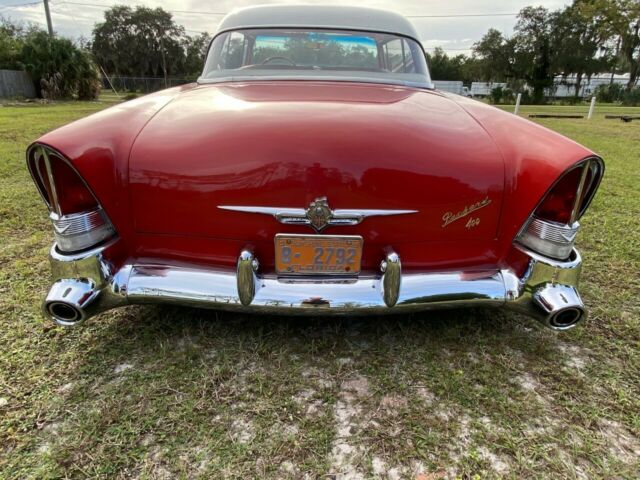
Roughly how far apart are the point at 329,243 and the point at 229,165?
19.0 inches

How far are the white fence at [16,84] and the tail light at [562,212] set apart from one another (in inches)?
961

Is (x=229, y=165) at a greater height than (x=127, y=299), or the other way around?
(x=229, y=165)

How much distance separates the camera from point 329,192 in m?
1.67

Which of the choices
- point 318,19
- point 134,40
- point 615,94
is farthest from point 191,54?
point 318,19

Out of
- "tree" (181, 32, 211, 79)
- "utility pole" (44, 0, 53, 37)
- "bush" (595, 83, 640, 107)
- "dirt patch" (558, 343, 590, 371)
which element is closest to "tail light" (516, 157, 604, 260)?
"dirt patch" (558, 343, 590, 371)

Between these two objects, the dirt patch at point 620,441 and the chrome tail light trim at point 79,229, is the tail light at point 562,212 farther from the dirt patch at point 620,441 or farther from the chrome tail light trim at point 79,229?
the chrome tail light trim at point 79,229

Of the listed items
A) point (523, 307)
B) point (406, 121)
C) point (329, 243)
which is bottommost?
point (523, 307)

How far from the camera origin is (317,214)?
1667 mm

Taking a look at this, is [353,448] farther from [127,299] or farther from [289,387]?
[127,299]

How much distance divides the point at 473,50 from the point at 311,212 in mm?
47661

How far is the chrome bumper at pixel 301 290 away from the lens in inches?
67.5

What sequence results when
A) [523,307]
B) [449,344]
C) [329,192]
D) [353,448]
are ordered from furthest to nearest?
1. [449,344]
2. [523,307]
3. [329,192]
4. [353,448]

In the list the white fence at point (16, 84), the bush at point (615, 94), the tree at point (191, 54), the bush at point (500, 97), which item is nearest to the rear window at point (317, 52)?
the white fence at point (16, 84)

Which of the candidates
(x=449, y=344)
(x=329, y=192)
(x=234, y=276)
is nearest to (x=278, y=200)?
(x=329, y=192)
